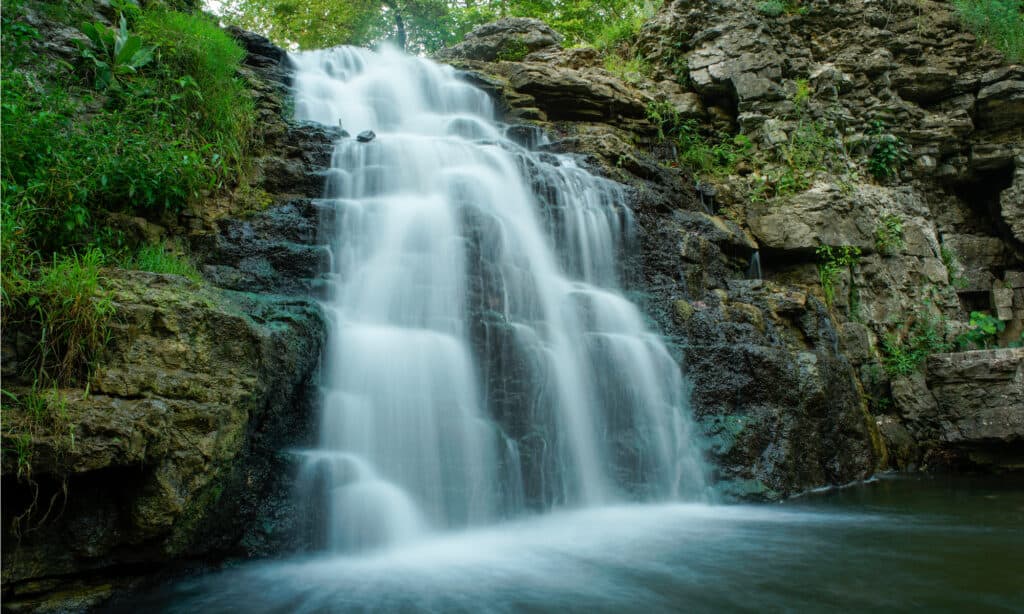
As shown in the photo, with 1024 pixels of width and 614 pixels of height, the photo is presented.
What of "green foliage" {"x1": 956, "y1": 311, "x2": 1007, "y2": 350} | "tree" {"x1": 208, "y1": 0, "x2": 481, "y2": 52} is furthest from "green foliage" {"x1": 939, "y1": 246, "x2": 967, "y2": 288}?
"tree" {"x1": 208, "y1": 0, "x2": 481, "y2": 52}

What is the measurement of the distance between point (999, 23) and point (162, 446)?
1257cm

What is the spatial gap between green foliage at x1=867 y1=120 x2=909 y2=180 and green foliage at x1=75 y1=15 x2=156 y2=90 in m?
9.55

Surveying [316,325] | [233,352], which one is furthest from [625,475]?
[233,352]

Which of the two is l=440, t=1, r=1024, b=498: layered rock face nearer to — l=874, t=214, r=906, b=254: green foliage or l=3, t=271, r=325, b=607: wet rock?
l=874, t=214, r=906, b=254: green foliage

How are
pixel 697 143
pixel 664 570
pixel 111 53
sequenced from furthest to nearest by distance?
pixel 697 143
pixel 111 53
pixel 664 570

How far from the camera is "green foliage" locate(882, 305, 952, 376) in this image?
7809 millimetres

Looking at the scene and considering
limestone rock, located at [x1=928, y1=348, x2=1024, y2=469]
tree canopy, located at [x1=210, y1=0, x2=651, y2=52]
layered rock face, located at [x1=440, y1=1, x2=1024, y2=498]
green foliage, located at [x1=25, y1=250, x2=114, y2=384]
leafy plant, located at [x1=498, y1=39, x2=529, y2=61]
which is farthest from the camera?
tree canopy, located at [x1=210, y1=0, x2=651, y2=52]

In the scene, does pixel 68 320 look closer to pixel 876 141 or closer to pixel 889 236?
pixel 889 236

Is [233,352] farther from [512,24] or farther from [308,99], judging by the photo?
[512,24]

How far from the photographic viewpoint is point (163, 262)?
452cm

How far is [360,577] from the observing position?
3453 millimetres

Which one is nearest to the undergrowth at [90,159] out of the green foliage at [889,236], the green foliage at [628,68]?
the green foliage at [628,68]

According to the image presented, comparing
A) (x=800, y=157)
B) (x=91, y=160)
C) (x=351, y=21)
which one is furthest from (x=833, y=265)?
(x=351, y=21)

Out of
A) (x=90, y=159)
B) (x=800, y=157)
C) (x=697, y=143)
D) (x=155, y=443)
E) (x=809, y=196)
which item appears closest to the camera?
(x=155, y=443)
